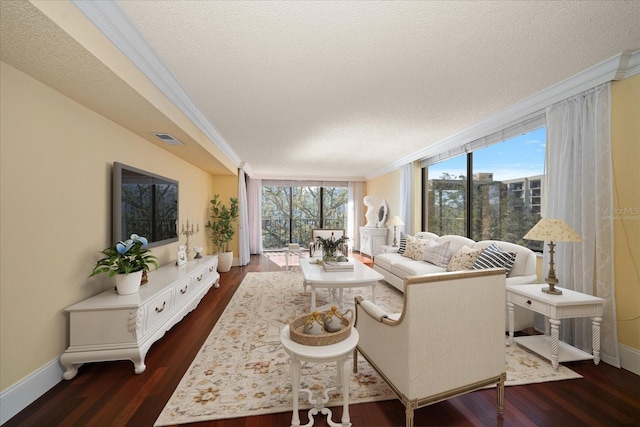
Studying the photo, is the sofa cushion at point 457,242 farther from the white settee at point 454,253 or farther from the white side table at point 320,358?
the white side table at point 320,358

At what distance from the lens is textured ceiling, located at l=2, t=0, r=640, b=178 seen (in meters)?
1.62

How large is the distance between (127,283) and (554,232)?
3831 millimetres

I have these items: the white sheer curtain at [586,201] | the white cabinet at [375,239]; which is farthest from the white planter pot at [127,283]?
the white cabinet at [375,239]

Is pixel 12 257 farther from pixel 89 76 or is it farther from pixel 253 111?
pixel 253 111

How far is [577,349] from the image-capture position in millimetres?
2395

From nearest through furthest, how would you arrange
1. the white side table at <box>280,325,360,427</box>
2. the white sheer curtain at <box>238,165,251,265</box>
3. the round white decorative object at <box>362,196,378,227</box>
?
1. the white side table at <box>280,325,360,427</box>
2. the white sheer curtain at <box>238,165,251,265</box>
3. the round white decorative object at <box>362,196,378,227</box>

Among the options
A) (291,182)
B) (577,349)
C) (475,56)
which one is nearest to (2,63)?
(475,56)

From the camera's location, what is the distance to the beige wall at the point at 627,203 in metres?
2.15

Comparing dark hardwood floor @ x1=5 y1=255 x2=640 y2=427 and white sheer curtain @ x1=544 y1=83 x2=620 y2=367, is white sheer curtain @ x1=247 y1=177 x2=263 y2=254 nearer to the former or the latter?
dark hardwood floor @ x1=5 y1=255 x2=640 y2=427

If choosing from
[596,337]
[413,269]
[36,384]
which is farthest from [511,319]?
[36,384]

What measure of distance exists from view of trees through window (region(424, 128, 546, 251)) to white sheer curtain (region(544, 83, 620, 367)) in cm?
59

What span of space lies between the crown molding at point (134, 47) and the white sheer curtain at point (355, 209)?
622 centimetres

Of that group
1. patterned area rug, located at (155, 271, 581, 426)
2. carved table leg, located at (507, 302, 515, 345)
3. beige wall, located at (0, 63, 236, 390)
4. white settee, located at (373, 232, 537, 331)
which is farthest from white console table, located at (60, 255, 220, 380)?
carved table leg, located at (507, 302, 515, 345)

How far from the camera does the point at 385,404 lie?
5.73 ft
